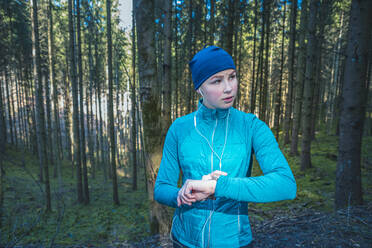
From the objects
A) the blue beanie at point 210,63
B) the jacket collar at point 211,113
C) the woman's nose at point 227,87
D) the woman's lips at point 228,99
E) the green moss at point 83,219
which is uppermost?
the blue beanie at point 210,63

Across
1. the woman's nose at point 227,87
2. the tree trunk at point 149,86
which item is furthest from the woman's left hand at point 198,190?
the tree trunk at point 149,86

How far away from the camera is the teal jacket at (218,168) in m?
1.33

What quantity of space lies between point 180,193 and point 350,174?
471cm

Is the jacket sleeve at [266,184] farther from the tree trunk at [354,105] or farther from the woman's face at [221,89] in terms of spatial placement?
the tree trunk at [354,105]

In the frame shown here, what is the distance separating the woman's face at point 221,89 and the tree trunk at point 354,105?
163 inches

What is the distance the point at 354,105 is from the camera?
416 cm

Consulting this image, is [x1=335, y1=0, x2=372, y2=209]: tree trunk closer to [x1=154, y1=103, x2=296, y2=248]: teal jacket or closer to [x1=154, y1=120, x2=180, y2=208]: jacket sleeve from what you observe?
[x1=154, y1=103, x2=296, y2=248]: teal jacket

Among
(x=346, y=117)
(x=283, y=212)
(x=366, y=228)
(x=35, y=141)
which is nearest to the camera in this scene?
(x=366, y=228)

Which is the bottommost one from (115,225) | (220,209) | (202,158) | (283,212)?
(115,225)

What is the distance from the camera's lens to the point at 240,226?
1403 mm

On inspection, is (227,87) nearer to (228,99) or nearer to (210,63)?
(228,99)

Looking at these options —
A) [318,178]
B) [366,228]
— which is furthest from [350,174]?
[318,178]

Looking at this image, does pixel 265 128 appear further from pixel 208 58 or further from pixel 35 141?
pixel 35 141

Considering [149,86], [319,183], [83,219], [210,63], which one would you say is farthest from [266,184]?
[83,219]
